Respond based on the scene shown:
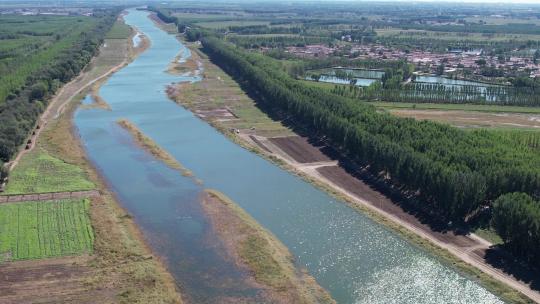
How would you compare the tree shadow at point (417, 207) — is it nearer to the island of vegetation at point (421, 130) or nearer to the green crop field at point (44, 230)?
the island of vegetation at point (421, 130)

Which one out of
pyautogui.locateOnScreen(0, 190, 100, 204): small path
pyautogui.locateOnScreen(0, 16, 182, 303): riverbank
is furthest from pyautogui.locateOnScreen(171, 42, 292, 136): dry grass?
pyautogui.locateOnScreen(0, 16, 182, 303): riverbank

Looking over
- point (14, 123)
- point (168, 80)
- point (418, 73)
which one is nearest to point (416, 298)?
point (14, 123)

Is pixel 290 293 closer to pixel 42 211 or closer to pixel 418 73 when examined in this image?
pixel 42 211

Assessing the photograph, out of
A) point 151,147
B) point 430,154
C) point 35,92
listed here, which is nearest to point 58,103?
point 35,92

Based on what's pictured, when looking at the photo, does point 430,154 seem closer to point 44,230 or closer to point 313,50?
point 44,230

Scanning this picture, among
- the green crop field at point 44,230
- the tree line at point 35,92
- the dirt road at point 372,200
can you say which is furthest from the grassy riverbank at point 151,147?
the green crop field at point 44,230

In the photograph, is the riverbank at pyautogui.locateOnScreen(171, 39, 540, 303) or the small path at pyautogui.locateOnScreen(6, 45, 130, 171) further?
the small path at pyautogui.locateOnScreen(6, 45, 130, 171)

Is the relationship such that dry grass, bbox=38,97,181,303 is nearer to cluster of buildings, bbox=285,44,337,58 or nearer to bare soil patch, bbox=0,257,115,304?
bare soil patch, bbox=0,257,115,304
